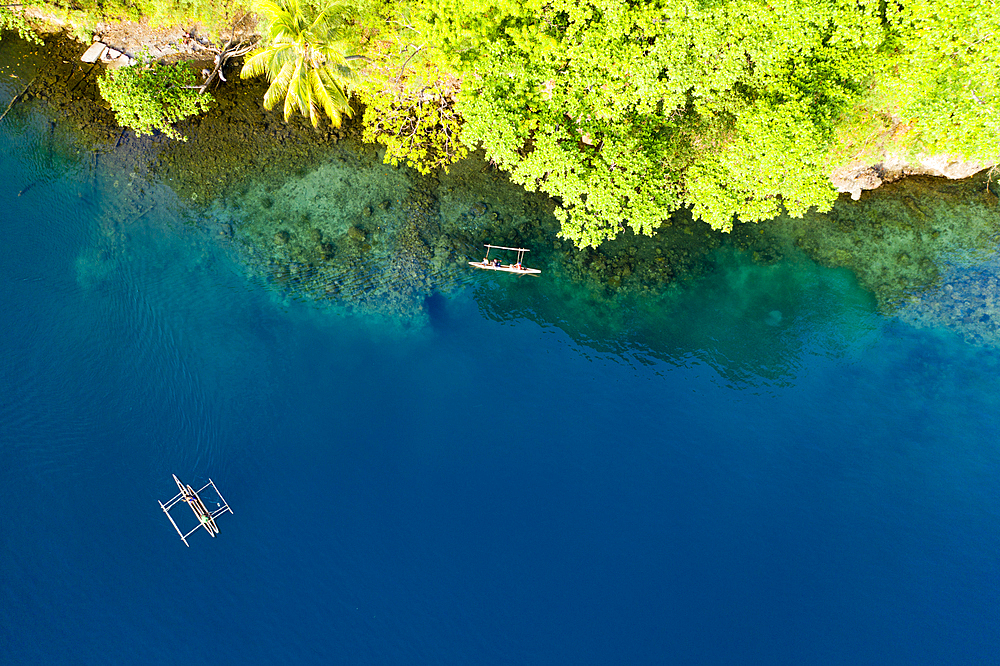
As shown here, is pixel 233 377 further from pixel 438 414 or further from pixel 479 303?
pixel 479 303

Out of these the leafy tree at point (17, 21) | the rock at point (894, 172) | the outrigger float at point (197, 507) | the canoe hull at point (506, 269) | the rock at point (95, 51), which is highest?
the leafy tree at point (17, 21)

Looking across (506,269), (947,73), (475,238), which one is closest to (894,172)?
(947,73)

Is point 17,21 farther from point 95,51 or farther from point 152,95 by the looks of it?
point 152,95

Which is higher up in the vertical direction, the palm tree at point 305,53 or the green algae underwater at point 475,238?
the palm tree at point 305,53

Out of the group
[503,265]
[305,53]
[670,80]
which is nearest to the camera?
[670,80]

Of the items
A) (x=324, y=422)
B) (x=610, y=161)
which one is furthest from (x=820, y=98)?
(x=324, y=422)

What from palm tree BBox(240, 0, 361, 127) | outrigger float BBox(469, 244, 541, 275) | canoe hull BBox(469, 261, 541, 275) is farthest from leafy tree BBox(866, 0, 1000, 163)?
palm tree BBox(240, 0, 361, 127)

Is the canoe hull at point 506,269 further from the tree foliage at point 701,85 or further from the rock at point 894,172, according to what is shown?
the rock at point 894,172

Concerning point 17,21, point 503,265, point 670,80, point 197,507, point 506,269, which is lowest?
point 197,507

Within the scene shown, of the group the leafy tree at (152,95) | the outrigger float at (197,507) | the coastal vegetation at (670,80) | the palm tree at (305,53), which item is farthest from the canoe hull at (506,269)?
the outrigger float at (197,507)
